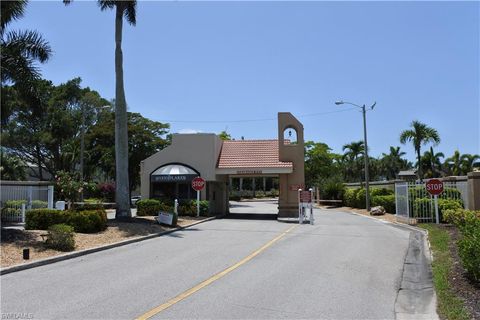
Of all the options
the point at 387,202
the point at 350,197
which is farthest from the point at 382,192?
the point at 350,197

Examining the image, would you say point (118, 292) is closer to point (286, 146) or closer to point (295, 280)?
point (295, 280)

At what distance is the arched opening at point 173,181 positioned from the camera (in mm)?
31234

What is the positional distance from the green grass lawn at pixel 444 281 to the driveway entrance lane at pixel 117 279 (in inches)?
173

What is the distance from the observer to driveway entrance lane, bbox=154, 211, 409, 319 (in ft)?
23.7

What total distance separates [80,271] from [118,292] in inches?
107

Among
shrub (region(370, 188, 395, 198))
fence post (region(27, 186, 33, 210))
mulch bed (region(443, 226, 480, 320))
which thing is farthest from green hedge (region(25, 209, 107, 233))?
shrub (region(370, 188, 395, 198))

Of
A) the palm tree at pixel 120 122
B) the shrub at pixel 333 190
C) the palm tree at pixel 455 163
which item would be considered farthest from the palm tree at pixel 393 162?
the palm tree at pixel 120 122

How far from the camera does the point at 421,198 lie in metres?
24.0

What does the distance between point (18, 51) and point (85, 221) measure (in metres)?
6.58

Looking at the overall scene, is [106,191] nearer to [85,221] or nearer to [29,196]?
[29,196]

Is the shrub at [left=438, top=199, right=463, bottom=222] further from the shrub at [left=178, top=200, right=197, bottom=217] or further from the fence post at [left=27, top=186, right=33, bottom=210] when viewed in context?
the fence post at [left=27, top=186, right=33, bottom=210]

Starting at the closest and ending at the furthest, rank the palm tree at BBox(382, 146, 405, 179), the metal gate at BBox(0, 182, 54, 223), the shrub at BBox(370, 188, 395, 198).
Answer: the metal gate at BBox(0, 182, 54, 223)
the shrub at BBox(370, 188, 395, 198)
the palm tree at BBox(382, 146, 405, 179)

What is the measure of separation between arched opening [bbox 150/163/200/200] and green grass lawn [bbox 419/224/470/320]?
17837mm

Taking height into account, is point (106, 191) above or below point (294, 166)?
below
